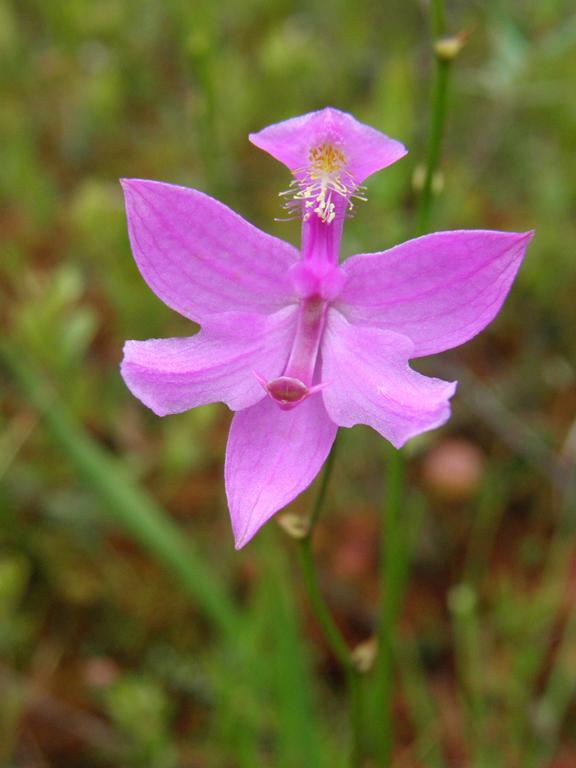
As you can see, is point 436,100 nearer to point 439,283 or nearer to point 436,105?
point 436,105

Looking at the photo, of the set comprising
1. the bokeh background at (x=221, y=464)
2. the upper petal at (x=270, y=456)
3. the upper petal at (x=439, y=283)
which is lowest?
the bokeh background at (x=221, y=464)

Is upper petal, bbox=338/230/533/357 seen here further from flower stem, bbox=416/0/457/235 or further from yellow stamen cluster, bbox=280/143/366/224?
flower stem, bbox=416/0/457/235

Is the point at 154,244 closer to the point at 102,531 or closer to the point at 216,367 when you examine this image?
the point at 216,367

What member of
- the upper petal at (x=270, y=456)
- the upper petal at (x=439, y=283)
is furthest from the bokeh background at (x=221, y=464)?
the upper petal at (x=439, y=283)

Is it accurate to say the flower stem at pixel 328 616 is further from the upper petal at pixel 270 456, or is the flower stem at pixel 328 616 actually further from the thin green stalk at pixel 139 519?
the thin green stalk at pixel 139 519

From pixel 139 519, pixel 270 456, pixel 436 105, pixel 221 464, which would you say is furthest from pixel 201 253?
pixel 221 464

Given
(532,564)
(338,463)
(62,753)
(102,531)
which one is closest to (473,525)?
(532,564)
